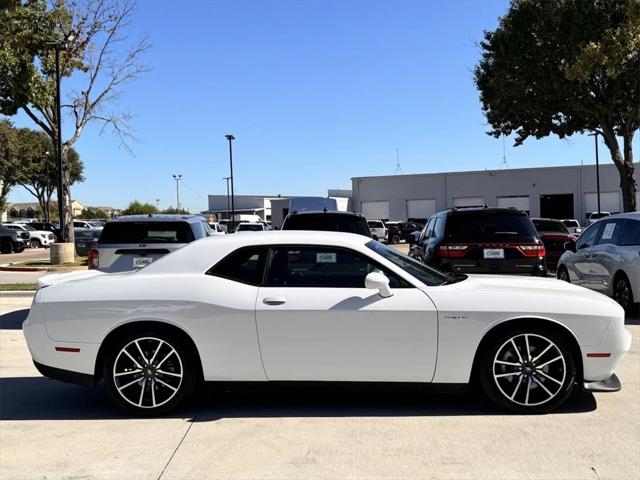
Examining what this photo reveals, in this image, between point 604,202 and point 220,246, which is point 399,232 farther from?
point 220,246

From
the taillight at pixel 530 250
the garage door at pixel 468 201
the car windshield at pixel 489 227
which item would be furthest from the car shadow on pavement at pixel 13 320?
the garage door at pixel 468 201

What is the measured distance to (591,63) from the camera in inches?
581

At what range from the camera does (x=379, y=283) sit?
4473mm

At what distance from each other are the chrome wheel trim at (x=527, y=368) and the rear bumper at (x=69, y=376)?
10.4 feet

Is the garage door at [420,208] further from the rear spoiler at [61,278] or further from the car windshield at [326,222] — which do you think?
the rear spoiler at [61,278]

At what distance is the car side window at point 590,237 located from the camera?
32.4ft

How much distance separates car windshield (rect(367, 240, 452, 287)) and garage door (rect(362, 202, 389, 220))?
51287 mm

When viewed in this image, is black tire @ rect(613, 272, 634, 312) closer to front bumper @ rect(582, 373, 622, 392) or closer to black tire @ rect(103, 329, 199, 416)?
front bumper @ rect(582, 373, 622, 392)

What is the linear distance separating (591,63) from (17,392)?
14532 millimetres

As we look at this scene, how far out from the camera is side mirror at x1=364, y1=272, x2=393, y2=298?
448 centimetres

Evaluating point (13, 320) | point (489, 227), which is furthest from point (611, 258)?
point (13, 320)

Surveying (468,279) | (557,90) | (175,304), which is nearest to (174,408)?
(175,304)

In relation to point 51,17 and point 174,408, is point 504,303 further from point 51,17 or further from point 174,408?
point 51,17

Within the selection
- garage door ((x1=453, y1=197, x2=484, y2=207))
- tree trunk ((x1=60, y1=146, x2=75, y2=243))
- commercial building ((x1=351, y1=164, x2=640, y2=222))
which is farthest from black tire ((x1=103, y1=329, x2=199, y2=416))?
garage door ((x1=453, y1=197, x2=484, y2=207))
